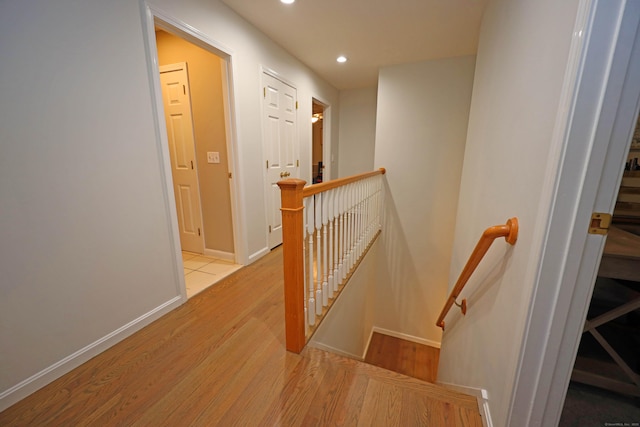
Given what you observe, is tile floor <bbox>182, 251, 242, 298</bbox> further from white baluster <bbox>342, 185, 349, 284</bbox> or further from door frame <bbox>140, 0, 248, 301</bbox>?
white baluster <bbox>342, 185, 349, 284</bbox>

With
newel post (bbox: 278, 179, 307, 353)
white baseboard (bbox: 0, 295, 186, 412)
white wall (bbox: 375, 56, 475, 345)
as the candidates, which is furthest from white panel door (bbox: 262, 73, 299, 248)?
newel post (bbox: 278, 179, 307, 353)

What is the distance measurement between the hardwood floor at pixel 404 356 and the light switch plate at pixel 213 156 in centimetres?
314

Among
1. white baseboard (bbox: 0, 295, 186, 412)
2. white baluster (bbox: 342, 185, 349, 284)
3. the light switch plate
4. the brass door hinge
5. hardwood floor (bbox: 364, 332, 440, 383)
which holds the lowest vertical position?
hardwood floor (bbox: 364, 332, 440, 383)

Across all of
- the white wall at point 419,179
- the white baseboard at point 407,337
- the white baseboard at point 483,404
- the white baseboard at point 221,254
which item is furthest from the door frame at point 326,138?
the white baseboard at point 483,404

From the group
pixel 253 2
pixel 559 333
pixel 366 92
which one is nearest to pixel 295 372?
pixel 559 333

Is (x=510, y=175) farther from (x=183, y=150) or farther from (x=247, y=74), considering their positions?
(x=183, y=150)

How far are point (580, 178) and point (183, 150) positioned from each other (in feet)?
9.90

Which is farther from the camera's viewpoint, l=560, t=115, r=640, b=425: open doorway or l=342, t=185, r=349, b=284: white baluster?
l=342, t=185, r=349, b=284: white baluster

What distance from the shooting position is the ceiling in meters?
2.07

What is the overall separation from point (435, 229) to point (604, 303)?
2045mm

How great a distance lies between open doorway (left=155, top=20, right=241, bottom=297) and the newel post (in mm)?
Answer: 1143

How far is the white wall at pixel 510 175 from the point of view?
0.80 m

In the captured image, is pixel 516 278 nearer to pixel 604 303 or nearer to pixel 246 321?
pixel 604 303

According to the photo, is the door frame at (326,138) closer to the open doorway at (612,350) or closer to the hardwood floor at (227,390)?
the hardwood floor at (227,390)
